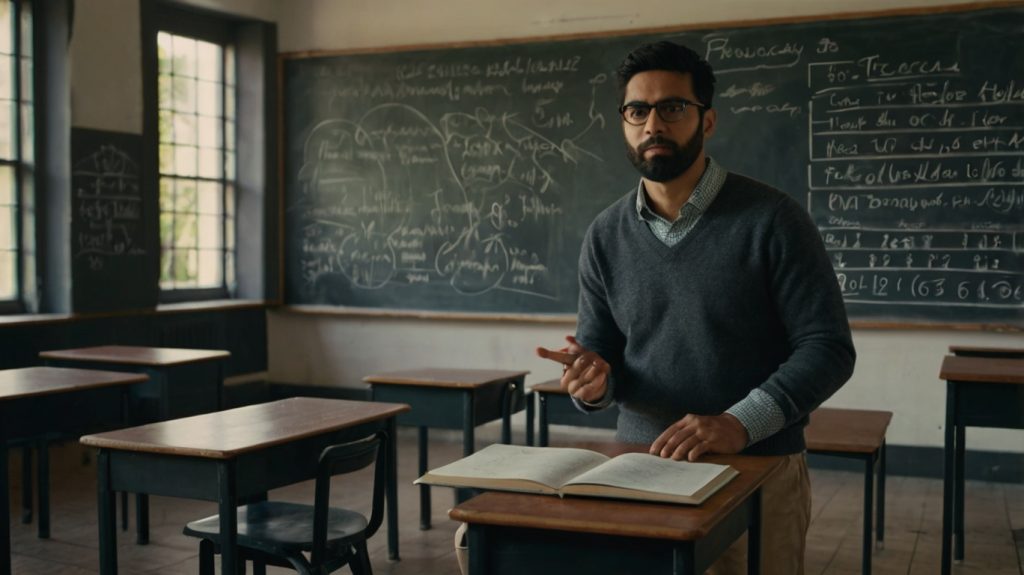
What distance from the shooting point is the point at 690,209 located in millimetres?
1984

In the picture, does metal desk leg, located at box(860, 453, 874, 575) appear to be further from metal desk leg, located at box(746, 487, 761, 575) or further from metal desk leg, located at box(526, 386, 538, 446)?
metal desk leg, located at box(746, 487, 761, 575)

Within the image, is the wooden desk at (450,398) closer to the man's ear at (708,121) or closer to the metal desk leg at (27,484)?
the metal desk leg at (27,484)

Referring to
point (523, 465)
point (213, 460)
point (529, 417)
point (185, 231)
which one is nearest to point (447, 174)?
point (185, 231)

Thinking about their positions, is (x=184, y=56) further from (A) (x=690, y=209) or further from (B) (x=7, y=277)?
(A) (x=690, y=209)

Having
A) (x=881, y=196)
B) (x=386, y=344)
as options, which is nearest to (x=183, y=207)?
(x=386, y=344)

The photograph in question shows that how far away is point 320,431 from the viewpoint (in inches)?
113

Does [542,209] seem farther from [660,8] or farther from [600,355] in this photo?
[600,355]

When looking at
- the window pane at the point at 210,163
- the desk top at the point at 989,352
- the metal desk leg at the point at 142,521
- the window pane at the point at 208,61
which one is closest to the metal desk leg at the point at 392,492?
the metal desk leg at the point at 142,521

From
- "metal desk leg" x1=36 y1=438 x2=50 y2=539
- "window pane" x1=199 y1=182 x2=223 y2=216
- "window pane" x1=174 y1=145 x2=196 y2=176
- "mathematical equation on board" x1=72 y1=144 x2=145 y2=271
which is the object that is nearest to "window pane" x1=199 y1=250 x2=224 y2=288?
"window pane" x1=199 y1=182 x2=223 y2=216

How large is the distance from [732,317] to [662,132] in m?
0.36

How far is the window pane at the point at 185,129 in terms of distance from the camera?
6.45m

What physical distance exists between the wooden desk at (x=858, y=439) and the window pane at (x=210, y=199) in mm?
4242

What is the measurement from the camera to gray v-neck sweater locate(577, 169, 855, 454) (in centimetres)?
187

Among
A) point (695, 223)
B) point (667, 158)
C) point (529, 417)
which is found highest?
point (667, 158)
